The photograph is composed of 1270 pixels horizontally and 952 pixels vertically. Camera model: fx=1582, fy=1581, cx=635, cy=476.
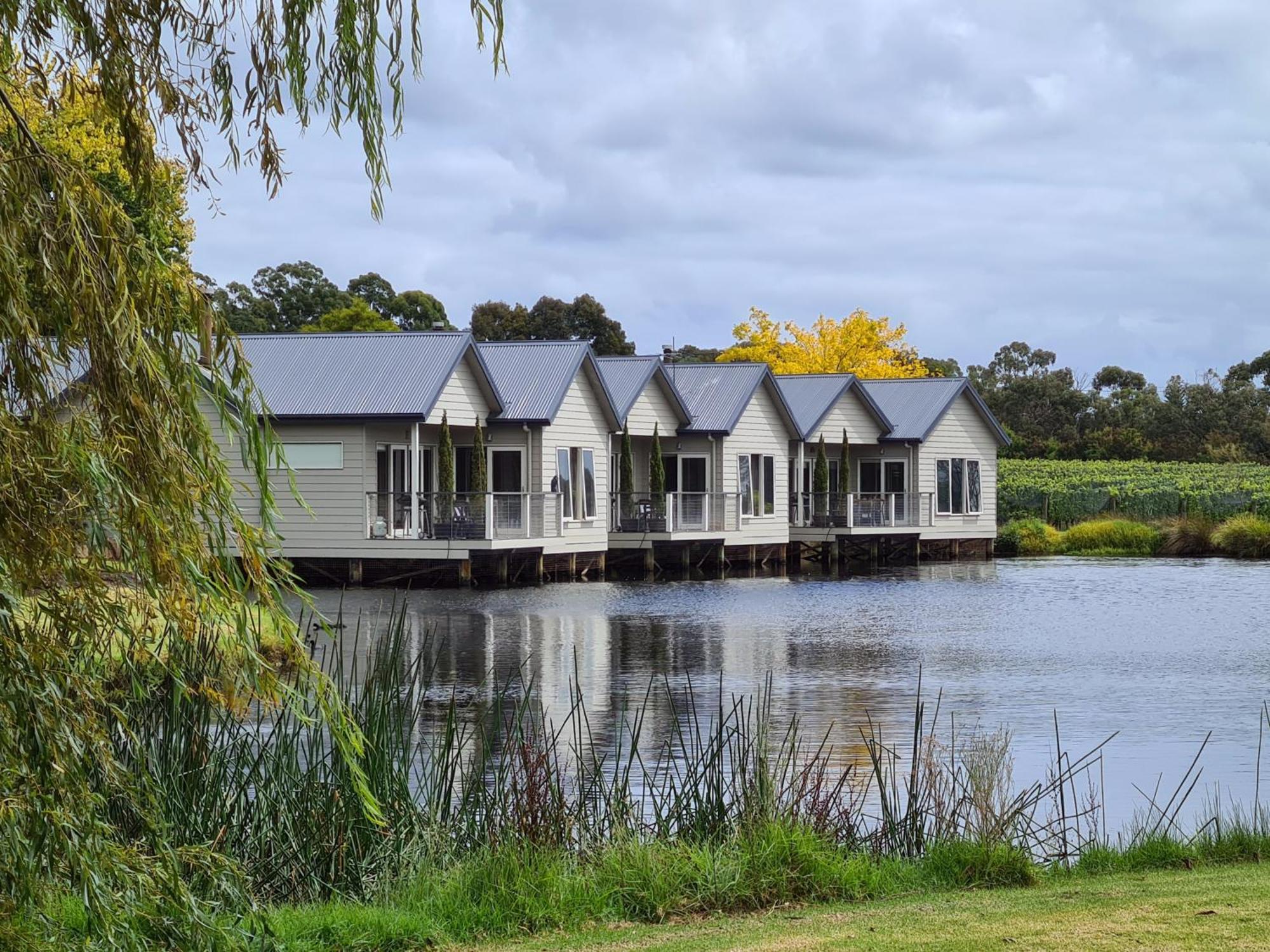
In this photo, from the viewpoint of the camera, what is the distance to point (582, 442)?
39.5 metres

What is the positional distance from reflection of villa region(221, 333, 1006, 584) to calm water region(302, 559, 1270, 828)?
265 cm

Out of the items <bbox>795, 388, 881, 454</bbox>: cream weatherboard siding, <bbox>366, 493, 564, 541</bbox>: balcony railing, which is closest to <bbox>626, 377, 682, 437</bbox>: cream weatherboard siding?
<bbox>795, 388, 881, 454</bbox>: cream weatherboard siding

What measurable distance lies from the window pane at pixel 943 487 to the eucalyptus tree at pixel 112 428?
150 ft

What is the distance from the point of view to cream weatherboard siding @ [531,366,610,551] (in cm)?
3791

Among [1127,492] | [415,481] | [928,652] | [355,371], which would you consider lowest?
[928,652]

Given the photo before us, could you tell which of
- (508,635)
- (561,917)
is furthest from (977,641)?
(561,917)

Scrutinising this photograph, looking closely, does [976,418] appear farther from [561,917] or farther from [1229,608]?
[561,917]

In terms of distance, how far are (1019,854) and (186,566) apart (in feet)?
17.1

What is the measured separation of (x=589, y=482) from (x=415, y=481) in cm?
663

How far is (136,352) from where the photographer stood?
528 cm

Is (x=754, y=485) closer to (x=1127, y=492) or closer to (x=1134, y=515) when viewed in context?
(x=1134, y=515)

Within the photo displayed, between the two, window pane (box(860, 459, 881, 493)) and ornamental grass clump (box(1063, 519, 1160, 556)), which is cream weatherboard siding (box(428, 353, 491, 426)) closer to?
window pane (box(860, 459, 881, 493))

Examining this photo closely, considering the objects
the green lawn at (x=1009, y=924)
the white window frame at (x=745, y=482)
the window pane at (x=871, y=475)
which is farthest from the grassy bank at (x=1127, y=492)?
the green lawn at (x=1009, y=924)

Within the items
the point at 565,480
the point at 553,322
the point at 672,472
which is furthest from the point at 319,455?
the point at 553,322
